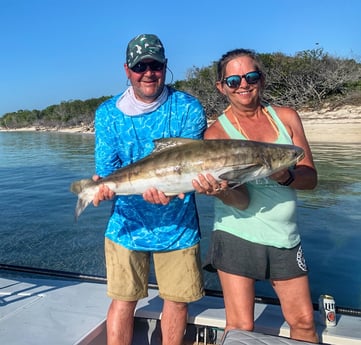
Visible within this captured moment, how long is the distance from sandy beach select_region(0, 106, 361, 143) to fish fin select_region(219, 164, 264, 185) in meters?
25.1

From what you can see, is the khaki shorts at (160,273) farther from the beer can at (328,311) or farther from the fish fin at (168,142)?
the beer can at (328,311)

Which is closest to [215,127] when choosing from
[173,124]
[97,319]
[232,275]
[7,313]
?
[173,124]

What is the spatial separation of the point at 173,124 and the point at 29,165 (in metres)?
23.5

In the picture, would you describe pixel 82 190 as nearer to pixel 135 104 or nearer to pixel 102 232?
pixel 135 104

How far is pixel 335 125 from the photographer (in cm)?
3006

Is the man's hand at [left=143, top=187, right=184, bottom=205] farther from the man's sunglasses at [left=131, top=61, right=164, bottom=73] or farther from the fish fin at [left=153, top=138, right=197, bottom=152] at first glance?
the man's sunglasses at [left=131, top=61, right=164, bottom=73]

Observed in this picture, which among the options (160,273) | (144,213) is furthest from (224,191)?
(160,273)

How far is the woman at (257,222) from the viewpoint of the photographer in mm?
2816

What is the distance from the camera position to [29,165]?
2478 centimetres

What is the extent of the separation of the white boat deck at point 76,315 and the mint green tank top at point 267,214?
3.61ft

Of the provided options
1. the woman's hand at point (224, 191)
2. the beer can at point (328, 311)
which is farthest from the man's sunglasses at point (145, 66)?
the beer can at point (328, 311)

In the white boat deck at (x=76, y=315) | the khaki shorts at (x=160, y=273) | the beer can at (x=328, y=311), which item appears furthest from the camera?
the beer can at (x=328, y=311)

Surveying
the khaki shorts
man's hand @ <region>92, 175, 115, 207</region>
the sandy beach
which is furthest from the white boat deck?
the sandy beach

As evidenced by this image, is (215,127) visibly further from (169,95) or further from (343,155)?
(343,155)
